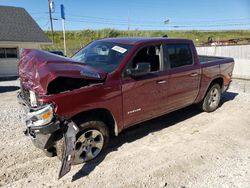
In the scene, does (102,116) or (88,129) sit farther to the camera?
(102,116)

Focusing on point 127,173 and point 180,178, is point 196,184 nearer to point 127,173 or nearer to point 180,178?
point 180,178

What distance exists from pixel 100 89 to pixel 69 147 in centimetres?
101

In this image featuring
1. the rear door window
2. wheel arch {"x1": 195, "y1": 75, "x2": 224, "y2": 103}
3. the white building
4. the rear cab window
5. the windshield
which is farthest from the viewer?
the white building

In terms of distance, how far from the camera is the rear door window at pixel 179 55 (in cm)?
522

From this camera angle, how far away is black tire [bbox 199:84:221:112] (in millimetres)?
6545

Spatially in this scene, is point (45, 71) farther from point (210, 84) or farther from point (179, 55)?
point (210, 84)

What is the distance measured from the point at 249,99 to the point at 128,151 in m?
5.52

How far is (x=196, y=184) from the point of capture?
3.49 meters

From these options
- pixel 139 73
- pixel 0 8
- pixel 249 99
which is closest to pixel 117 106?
pixel 139 73

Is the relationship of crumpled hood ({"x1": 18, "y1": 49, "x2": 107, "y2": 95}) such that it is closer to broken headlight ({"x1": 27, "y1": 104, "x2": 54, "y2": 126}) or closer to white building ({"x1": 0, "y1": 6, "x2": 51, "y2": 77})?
broken headlight ({"x1": 27, "y1": 104, "x2": 54, "y2": 126})

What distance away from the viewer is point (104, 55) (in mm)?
4785

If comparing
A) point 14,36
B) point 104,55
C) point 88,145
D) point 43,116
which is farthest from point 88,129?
point 14,36

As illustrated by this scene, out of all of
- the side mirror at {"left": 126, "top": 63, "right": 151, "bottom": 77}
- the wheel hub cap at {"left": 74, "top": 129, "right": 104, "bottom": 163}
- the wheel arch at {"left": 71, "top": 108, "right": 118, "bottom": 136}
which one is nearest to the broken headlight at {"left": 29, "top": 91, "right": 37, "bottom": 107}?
the wheel arch at {"left": 71, "top": 108, "right": 118, "bottom": 136}

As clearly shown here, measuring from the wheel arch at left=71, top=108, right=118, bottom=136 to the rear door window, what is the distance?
1.78 metres
